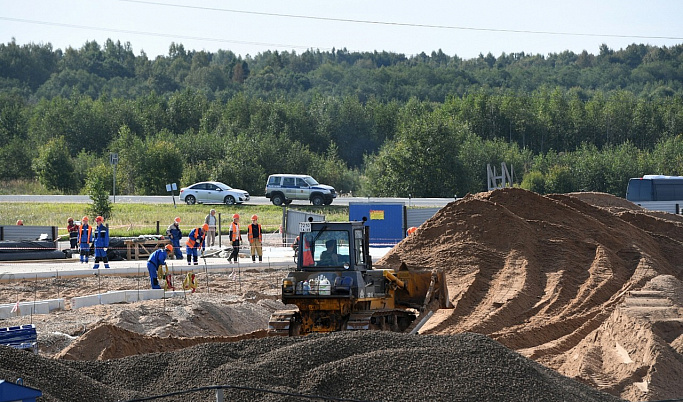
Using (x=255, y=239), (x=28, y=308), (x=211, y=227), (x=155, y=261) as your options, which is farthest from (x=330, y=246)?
(x=211, y=227)

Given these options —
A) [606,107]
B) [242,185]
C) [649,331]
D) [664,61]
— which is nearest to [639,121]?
[606,107]

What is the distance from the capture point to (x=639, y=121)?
88.1 meters

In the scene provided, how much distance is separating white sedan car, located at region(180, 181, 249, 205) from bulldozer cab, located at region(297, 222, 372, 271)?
109 feet

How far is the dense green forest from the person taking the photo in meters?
61.0

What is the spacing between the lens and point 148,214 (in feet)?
143

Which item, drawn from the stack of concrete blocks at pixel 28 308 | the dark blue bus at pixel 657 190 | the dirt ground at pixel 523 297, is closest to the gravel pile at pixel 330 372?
the dirt ground at pixel 523 297

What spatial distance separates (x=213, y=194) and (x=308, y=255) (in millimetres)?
33866

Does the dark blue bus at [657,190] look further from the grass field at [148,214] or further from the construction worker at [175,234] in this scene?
the construction worker at [175,234]

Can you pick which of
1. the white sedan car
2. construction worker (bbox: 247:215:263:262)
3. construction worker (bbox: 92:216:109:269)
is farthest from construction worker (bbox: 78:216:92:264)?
the white sedan car

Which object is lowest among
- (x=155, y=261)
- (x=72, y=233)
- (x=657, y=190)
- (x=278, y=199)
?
(x=155, y=261)

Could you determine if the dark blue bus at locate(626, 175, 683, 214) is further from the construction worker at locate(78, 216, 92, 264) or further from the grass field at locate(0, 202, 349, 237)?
the construction worker at locate(78, 216, 92, 264)

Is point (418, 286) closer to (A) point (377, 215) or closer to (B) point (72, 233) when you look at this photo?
(A) point (377, 215)

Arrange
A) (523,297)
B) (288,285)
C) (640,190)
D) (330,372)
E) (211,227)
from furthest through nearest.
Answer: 1. (640,190)
2. (211,227)
3. (523,297)
4. (288,285)
5. (330,372)

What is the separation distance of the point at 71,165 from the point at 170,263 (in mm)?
41846
